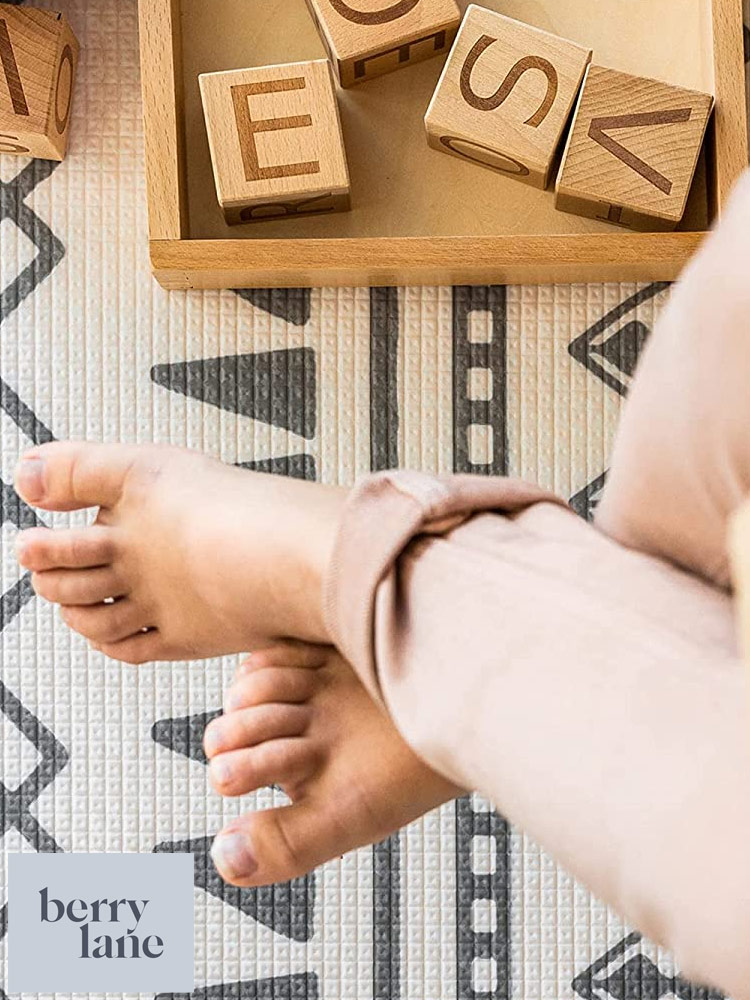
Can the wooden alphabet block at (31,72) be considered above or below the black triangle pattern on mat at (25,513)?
above

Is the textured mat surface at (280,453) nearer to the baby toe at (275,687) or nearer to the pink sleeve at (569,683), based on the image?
the baby toe at (275,687)

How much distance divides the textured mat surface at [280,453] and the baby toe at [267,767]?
0.22m

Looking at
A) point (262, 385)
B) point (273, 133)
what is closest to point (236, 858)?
point (262, 385)

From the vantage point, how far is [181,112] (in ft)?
3.03

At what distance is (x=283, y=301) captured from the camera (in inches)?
39.5

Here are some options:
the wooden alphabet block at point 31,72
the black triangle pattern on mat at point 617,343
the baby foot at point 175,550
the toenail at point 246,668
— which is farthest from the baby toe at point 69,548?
the black triangle pattern on mat at point 617,343

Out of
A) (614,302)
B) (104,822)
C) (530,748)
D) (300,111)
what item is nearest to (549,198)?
(614,302)

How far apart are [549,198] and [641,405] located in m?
0.42

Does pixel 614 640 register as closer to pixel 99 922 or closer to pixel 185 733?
pixel 185 733

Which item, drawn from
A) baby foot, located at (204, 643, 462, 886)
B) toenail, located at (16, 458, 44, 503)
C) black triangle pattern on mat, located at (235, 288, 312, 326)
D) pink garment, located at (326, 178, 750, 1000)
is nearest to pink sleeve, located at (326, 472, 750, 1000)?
pink garment, located at (326, 178, 750, 1000)

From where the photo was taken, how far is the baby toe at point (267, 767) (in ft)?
2.56

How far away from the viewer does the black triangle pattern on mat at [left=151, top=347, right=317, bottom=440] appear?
100 centimetres

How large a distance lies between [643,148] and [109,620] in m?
0.55

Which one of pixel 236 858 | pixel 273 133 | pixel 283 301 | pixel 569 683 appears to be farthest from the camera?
pixel 283 301
